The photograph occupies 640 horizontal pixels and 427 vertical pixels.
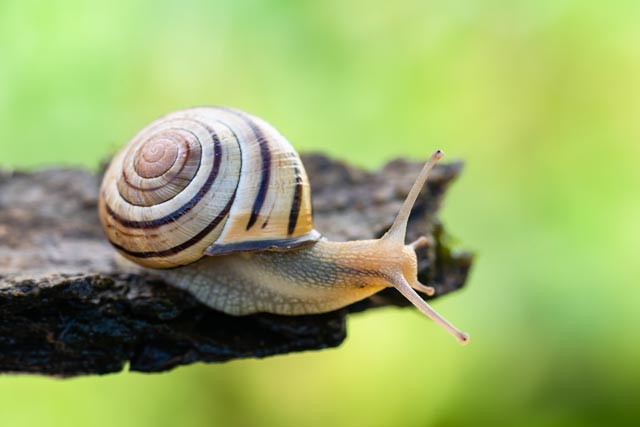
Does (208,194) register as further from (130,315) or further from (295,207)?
(130,315)

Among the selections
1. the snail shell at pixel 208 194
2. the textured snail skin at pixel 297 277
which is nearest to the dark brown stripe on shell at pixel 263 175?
the snail shell at pixel 208 194

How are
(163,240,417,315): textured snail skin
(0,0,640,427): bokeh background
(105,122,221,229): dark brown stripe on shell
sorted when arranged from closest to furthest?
(105,122,221,229): dark brown stripe on shell → (163,240,417,315): textured snail skin → (0,0,640,427): bokeh background

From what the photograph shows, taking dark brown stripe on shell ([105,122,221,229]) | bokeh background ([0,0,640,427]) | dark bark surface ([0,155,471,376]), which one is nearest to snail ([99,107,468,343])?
dark brown stripe on shell ([105,122,221,229])

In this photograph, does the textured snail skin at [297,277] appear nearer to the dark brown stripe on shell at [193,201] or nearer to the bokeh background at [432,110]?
the dark brown stripe on shell at [193,201]

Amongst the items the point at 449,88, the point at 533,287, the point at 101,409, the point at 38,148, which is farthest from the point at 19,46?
the point at 533,287

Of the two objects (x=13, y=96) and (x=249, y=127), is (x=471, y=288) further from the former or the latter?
(x=13, y=96)

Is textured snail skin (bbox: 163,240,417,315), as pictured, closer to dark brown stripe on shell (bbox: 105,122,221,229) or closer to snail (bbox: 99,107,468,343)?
snail (bbox: 99,107,468,343)

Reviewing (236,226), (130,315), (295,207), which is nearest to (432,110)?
(295,207)

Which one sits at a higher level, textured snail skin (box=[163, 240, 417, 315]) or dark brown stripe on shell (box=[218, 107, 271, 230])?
dark brown stripe on shell (box=[218, 107, 271, 230])
